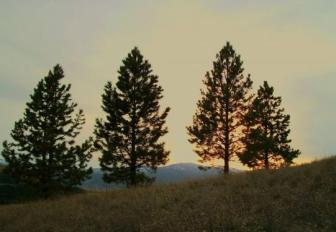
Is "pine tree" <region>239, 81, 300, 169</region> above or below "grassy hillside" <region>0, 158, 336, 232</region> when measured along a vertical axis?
above

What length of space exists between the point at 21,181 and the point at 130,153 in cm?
830

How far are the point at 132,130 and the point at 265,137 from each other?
11.8m

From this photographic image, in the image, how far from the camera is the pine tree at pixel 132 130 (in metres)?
34.4

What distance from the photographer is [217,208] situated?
14586 mm

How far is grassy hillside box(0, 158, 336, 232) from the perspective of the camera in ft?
41.5

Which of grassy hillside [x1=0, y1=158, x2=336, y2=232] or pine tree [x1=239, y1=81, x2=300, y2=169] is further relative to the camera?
pine tree [x1=239, y1=81, x2=300, y2=169]

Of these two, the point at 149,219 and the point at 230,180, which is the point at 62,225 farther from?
the point at 230,180

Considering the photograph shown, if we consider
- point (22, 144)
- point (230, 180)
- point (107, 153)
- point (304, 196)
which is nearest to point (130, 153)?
point (107, 153)

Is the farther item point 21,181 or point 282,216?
point 21,181

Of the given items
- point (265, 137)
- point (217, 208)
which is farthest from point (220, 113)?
point (217, 208)

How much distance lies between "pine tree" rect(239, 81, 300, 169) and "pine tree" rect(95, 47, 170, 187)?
289 inches

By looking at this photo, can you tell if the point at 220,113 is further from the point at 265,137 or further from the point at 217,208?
the point at 217,208

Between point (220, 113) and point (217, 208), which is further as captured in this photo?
point (220, 113)

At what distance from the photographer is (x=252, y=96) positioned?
3834 centimetres
